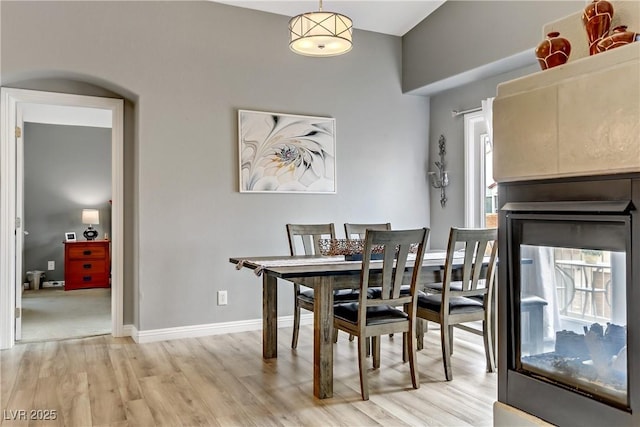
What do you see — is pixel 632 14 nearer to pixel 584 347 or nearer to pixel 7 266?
pixel 584 347

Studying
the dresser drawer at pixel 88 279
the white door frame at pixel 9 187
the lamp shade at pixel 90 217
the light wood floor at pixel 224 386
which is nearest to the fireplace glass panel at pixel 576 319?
the light wood floor at pixel 224 386

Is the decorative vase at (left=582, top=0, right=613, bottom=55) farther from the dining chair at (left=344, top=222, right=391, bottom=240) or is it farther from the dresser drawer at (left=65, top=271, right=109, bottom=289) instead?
the dresser drawer at (left=65, top=271, right=109, bottom=289)

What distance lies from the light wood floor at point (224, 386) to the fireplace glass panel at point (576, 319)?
855 mm

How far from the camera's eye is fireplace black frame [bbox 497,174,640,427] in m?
1.43

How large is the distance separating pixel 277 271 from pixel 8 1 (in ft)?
9.50

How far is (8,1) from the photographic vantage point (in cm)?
359

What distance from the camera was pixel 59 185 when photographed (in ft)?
24.6

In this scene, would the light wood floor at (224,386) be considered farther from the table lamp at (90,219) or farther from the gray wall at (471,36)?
the table lamp at (90,219)

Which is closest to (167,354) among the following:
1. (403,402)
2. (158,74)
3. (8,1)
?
(403,402)

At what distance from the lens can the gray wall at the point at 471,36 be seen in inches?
145

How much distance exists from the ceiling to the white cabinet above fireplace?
9.72 ft

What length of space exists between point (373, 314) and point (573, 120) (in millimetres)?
1699

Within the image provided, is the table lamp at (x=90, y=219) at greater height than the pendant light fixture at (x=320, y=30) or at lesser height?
lesser

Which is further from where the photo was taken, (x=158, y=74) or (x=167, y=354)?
(x=158, y=74)
